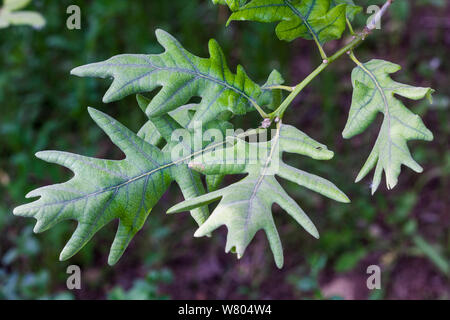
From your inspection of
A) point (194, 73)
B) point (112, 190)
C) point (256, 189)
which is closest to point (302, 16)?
point (194, 73)

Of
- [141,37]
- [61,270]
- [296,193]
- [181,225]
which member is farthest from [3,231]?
[296,193]

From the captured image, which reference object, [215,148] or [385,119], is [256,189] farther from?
[385,119]

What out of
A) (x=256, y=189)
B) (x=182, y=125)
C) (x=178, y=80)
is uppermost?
(x=178, y=80)

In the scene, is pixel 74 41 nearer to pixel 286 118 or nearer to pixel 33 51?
pixel 33 51

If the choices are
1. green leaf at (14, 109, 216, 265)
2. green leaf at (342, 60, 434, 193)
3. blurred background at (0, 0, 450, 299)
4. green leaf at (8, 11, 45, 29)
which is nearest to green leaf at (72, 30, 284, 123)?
green leaf at (14, 109, 216, 265)

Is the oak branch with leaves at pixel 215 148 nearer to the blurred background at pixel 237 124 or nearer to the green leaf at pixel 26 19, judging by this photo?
the green leaf at pixel 26 19

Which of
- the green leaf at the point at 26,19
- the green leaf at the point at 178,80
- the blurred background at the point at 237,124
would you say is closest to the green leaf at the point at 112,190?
the green leaf at the point at 178,80
